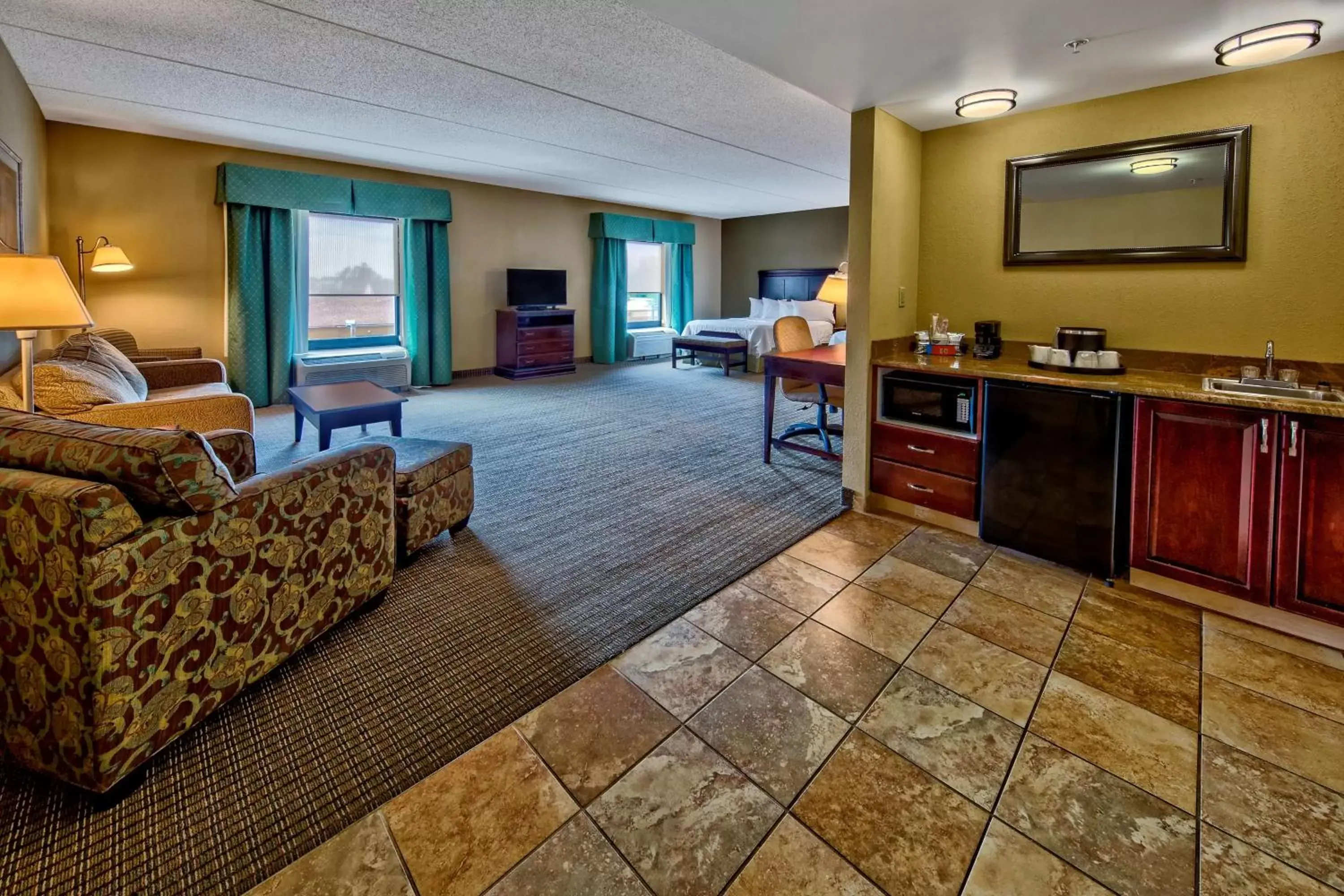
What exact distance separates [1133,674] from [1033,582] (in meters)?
0.66

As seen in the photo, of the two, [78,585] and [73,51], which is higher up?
[73,51]

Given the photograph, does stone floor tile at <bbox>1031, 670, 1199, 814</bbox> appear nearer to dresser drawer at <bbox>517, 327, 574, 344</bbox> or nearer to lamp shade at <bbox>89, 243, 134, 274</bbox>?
lamp shade at <bbox>89, 243, 134, 274</bbox>

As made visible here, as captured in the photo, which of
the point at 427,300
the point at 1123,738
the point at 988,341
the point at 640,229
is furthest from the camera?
the point at 640,229

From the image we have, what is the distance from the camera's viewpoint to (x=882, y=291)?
133 inches

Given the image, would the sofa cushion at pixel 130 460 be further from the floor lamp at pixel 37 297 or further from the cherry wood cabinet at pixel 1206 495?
the cherry wood cabinet at pixel 1206 495

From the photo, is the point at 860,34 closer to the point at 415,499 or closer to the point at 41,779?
the point at 415,499

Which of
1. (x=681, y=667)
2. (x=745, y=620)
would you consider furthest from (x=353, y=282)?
(x=681, y=667)

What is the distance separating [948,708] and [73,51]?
17.6ft

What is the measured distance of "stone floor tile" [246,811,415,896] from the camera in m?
1.29

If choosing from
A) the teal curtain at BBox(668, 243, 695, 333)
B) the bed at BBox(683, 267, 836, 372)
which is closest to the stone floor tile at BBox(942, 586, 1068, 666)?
the bed at BBox(683, 267, 836, 372)

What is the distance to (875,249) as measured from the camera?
328cm

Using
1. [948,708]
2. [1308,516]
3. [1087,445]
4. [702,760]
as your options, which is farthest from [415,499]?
[1308,516]

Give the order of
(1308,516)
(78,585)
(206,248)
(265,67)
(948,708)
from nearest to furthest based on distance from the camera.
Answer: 1. (78,585)
2. (948,708)
3. (1308,516)
4. (265,67)
5. (206,248)

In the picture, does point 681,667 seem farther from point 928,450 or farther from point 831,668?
point 928,450
